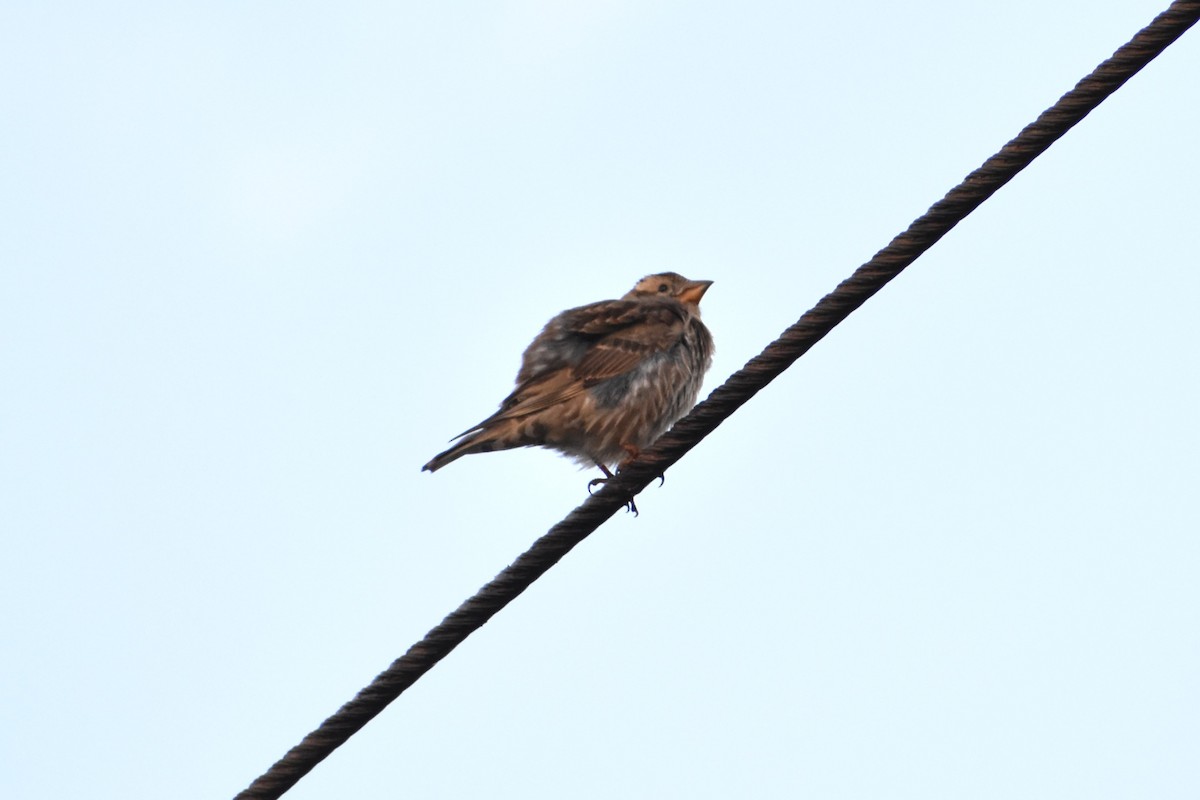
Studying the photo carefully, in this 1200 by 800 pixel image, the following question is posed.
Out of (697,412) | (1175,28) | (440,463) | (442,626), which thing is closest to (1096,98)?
(1175,28)

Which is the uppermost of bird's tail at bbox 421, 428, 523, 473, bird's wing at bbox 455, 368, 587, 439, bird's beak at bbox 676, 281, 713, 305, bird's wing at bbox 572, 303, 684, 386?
bird's beak at bbox 676, 281, 713, 305

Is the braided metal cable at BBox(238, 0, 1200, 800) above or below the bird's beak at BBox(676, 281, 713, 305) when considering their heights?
below

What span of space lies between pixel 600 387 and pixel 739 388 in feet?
11.6

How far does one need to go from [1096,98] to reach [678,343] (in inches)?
181

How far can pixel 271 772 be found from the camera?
4.51 metres

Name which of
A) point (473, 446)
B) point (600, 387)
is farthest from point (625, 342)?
point (473, 446)

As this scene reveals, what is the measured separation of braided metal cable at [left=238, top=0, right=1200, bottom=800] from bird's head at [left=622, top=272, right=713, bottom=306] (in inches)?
182

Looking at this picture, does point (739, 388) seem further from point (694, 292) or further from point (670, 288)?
point (670, 288)

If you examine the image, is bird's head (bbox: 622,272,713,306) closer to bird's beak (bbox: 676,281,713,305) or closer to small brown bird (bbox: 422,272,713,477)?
bird's beak (bbox: 676,281,713,305)

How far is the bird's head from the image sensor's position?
9.73m

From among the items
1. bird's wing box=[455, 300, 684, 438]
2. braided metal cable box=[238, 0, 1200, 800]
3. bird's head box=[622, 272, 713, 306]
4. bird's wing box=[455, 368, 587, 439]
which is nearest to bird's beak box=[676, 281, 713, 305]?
bird's head box=[622, 272, 713, 306]

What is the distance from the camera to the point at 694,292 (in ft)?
31.9

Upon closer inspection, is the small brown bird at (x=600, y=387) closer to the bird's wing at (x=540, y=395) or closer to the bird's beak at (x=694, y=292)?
the bird's wing at (x=540, y=395)

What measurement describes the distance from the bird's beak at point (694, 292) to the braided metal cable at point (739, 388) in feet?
15.1
